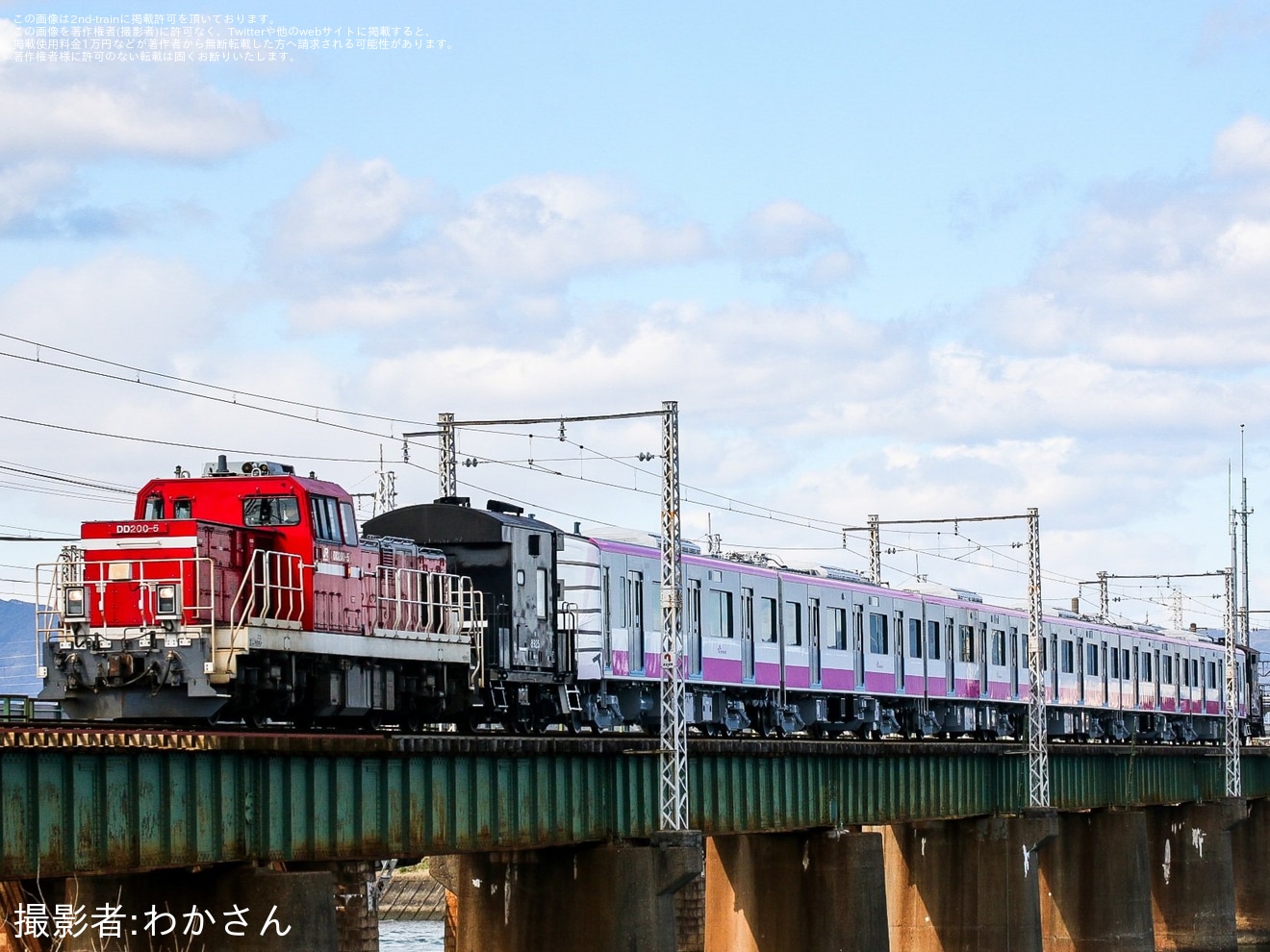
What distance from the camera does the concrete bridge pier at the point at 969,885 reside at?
5869 centimetres

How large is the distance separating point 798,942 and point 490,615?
1505 centimetres

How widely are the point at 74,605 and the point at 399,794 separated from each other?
18.9 feet

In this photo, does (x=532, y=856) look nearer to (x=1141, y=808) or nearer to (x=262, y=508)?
(x=262, y=508)

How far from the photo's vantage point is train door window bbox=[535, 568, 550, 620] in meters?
41.7

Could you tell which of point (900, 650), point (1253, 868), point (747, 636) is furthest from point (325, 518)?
point (1253, 868)

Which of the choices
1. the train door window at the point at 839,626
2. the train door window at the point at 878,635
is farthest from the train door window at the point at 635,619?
the train door window at the point at 878,635

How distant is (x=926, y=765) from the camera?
175 ft

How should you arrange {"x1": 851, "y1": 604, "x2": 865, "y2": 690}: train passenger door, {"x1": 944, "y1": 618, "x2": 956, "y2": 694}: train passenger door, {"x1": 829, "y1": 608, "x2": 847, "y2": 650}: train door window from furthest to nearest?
{"x1": 944, "y1": 618, "x2": 956, "y2": 694}: train passenger door, {"x1": 851, "y1": 604, "x2": 865, "y2": 690}: train passenger door, {"x1": 829, "y1": 608, "x2": 847, "y2": 650}: train door window

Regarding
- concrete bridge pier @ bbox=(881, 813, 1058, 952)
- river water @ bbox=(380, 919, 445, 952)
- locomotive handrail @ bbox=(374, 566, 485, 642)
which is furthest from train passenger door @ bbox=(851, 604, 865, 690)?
river water @ bbox=(380, 919, 445, 952)

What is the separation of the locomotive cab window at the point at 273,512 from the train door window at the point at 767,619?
20921 mm

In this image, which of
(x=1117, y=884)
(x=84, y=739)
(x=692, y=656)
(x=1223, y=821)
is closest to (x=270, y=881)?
(x=84, y=739)

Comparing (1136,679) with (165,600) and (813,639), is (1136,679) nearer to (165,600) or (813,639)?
(813,639)

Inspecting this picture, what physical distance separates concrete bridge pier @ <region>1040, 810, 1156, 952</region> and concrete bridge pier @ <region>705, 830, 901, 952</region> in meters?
23.8

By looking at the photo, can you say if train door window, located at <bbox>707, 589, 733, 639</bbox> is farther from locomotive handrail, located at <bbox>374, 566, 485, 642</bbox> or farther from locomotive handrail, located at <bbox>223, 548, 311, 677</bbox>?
locomotive handrail, located at <bbox>223, 548, 311, 677</bbox>
